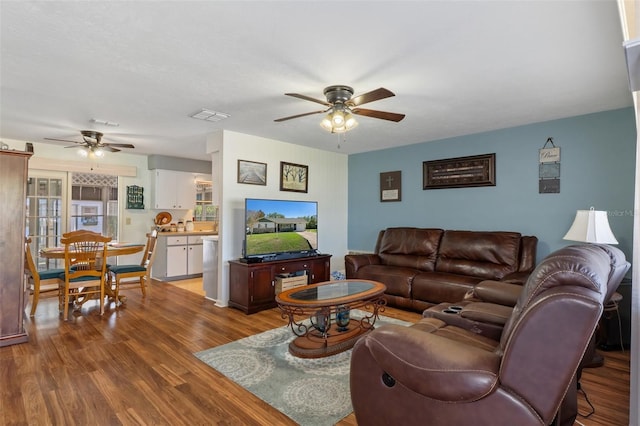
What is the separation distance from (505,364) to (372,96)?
2005 millimetres

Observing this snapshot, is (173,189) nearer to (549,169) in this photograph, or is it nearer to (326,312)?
(326,312)

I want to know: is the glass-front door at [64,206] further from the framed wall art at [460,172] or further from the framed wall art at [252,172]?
the framed wall art at [460,172]

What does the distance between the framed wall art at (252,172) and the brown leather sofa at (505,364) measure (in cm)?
345

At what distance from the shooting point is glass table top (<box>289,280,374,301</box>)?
3.06 meters

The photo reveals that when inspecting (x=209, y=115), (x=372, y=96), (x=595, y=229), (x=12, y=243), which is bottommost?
(x=12, y=243)

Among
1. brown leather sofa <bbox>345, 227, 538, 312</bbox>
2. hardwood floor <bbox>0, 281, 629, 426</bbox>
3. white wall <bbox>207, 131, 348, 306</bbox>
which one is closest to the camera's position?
hardwood floor <bbox>0, 281, 629, 426</bbox>

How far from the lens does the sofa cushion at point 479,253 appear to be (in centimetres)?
406

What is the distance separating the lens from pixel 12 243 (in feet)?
10.4

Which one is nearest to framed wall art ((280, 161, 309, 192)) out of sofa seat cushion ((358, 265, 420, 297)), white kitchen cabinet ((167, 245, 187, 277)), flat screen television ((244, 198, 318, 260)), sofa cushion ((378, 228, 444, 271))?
flat screen television ((244, 198, 318, 260))

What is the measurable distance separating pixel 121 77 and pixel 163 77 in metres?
0.35

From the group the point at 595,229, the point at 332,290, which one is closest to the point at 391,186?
the point at 332,290

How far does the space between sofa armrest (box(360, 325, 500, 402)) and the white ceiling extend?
1.72 metres

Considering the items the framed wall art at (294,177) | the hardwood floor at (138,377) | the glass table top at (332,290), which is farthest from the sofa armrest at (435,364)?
the framed wall art at (294,177)

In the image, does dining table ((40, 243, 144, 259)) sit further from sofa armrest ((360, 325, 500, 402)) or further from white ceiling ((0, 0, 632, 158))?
sofa armrest ((360, 325, 500, 402))
